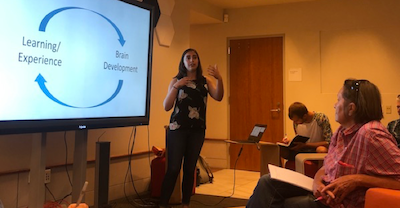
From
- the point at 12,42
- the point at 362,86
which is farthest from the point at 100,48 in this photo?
the point at 362,86

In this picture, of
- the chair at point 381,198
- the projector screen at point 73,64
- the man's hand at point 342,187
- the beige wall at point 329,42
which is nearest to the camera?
the chair at point 381,198

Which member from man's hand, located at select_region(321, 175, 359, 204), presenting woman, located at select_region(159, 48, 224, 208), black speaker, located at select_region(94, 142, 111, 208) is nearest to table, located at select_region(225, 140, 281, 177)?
presenting woman, located at select_region(159, 48, 224, 208)

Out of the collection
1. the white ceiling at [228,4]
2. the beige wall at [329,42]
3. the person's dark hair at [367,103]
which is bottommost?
the person's dark hair at [367,103]

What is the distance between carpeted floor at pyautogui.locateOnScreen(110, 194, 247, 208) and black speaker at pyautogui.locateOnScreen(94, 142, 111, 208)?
1.91 feet

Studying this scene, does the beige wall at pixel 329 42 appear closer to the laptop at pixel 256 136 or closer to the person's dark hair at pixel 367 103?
the laptop at pixel 256 136

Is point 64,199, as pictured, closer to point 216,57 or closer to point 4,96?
point 4,96

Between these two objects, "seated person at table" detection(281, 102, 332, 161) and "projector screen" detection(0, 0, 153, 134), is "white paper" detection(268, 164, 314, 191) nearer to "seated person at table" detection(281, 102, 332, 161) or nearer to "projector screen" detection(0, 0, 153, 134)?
"projector screen" detection(0, 0, 153, 134)

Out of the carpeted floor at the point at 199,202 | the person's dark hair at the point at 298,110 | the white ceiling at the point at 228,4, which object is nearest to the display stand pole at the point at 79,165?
the carpeted floor at the point at 199,202

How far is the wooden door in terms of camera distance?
4957mm

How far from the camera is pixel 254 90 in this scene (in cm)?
509

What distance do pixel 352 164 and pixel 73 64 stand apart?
1.63 m

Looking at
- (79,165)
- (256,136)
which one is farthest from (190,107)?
(79,165)

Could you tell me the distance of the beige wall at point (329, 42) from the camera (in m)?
4.40

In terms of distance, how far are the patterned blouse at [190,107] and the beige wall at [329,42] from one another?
2.48 m
